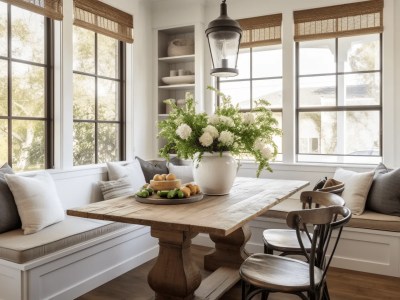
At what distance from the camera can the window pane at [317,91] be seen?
424cm

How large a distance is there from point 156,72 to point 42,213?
2.62 m

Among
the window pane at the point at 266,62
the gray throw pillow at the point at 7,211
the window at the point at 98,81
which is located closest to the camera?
the gray throw pillow at the point at 7,211

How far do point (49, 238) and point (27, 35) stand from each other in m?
1.89

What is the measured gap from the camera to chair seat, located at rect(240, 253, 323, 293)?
1918 millimetres

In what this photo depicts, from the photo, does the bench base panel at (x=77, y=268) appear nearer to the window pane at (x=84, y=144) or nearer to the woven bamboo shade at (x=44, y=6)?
the window pane at (x=84, y=144)

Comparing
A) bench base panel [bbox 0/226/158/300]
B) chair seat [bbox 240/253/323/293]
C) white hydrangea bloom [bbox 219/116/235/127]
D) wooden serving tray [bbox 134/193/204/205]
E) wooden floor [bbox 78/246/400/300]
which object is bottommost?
wooden floor [bbox 78/246/400/300]

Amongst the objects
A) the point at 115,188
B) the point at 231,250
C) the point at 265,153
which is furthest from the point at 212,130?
the point at 115,188

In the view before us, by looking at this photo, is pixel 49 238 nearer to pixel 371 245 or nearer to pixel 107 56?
pixel 107 56

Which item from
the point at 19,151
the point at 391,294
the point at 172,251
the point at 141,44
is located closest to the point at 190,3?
the point at 141,44

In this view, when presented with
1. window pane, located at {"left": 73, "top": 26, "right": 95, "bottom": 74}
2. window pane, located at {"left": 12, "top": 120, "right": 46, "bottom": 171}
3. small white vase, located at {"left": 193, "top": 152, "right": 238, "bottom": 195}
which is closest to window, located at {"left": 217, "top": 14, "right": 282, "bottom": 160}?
window pane, located at {"left": 73, "top": 26, "right": 95, "bottom": 74}

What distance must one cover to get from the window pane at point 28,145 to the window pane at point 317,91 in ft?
9.20

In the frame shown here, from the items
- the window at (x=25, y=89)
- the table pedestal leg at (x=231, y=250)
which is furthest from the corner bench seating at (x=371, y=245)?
the window at (x=25, y=89)

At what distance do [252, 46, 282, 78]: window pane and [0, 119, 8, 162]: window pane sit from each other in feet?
9.15

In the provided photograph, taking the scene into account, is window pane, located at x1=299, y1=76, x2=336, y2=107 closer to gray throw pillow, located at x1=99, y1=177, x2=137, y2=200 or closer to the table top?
the table top
